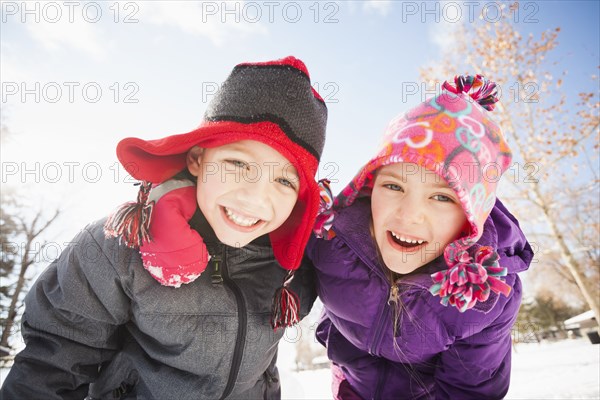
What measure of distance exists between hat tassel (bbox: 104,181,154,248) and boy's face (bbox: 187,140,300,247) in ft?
0.82

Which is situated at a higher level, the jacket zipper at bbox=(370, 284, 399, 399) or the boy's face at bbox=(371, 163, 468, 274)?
the boy's face at bbox=(371, 163, 468, 274)

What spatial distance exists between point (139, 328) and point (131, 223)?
0.58 metres

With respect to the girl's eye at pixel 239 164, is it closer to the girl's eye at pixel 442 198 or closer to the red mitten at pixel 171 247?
the red mitten at pixel 171 247

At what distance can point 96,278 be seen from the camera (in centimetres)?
145

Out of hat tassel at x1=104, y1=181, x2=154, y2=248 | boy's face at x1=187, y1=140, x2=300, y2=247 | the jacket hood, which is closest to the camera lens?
hat tassel at x1=104, y1=181, x2=154, y2=248

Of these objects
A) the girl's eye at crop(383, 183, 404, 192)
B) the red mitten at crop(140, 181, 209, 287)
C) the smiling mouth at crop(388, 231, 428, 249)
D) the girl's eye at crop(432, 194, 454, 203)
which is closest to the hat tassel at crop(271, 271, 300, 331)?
the red mitten at crop(140, 181, 209, 287)

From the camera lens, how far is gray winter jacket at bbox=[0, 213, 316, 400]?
145 cm

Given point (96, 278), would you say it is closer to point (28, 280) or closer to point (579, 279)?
point (579, 279)

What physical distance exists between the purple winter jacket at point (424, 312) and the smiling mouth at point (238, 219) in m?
0.54

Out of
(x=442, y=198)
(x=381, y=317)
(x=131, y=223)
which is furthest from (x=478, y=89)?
(x=131, y=223)

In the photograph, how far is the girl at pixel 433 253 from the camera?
1.61 metres

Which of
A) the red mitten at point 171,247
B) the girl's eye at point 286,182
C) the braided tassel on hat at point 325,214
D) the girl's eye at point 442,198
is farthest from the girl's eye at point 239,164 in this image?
the girl's eye at point 442,198

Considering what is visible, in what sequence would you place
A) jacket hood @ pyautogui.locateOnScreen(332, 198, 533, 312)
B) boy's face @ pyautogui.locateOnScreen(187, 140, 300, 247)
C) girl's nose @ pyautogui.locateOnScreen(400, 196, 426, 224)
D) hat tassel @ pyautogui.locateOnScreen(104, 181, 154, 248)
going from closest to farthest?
hat tassel @ pyautogui.locateOnScreen(104, 181, 154, 248), boy's face @ pyautogui.locateOnScreen(187, 140, 300, 247), girl's nose @ pyautogui.locateOnScreen(400, 196, 426, 224), jacket hood @ pyautogui.locateOnScreen(332, 198, 533, 312)

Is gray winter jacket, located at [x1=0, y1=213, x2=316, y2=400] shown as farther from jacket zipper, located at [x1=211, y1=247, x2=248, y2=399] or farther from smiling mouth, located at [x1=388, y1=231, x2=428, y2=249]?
smiling mouth, located at [x1=388, y1=231, x2=428, y2=249]
